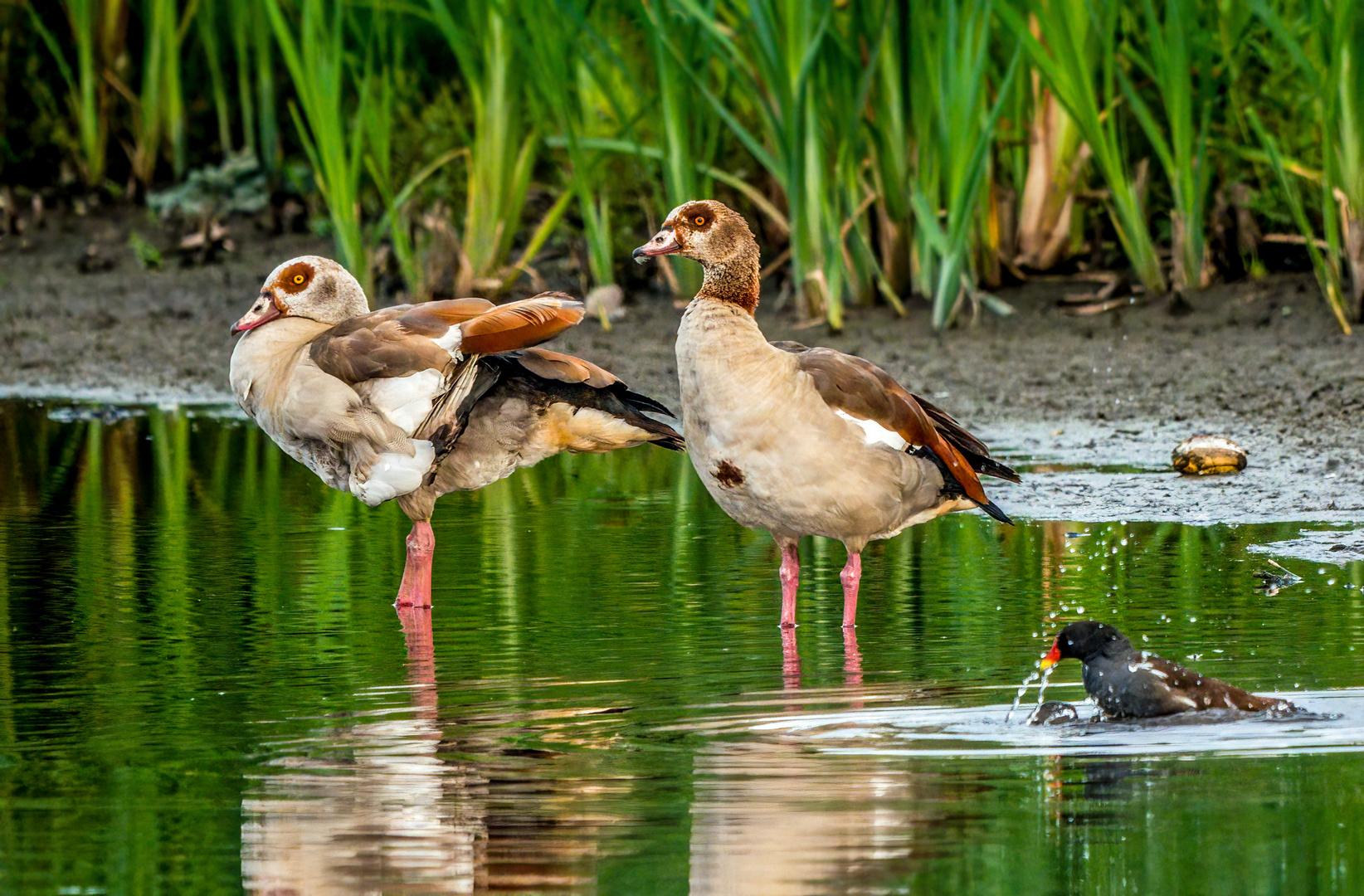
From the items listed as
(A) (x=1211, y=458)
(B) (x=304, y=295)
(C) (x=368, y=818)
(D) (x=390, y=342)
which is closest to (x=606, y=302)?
(A) (x=1211, y=458)

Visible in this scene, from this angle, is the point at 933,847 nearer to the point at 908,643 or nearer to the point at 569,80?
the point at 908,643

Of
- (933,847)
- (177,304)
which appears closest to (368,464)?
(933,847)

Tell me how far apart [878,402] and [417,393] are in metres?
1.61

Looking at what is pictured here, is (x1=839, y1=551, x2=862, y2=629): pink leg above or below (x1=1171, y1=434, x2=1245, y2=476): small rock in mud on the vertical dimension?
below

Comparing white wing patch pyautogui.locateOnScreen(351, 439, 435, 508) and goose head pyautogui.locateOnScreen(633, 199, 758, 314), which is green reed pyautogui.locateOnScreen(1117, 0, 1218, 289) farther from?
white wing patch pyautogui.locateOnScreen(351, 439, 435, 508)

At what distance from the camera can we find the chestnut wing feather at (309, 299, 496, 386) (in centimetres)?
702

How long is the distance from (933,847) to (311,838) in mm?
1179

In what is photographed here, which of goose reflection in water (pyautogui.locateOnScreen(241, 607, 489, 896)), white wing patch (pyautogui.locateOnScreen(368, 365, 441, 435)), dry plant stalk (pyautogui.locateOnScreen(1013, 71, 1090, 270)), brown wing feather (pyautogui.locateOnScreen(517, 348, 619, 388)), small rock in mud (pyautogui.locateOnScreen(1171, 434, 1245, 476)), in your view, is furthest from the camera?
dry plant stalk (pyautogui.locateOnScreen(1013, 71, 1090, 270))

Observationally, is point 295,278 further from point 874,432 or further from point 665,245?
point 874,432

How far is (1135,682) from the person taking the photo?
5.00 m

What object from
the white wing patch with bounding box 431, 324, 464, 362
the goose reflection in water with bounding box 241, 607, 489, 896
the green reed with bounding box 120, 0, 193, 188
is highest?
the green reed with bounding box 120, 0, 193, 188

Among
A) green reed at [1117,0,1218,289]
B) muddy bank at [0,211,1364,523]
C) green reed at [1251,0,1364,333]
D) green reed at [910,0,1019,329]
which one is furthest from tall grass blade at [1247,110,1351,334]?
green reed at [910,0,1019,329]

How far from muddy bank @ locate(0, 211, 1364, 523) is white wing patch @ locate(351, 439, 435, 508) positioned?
2422 mm

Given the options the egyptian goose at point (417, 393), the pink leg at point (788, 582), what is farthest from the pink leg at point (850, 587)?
the egyptian goose at point (417, 393)
